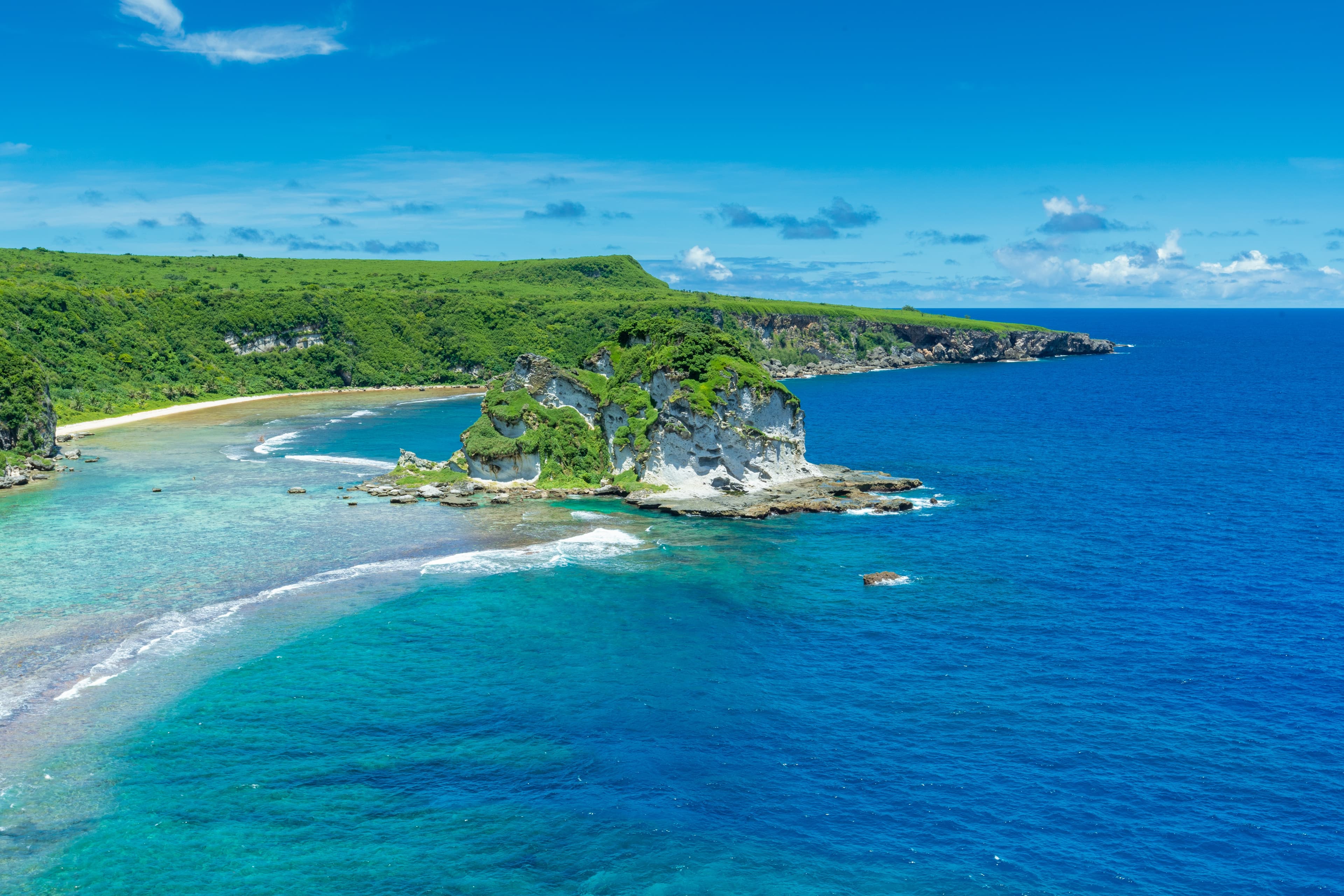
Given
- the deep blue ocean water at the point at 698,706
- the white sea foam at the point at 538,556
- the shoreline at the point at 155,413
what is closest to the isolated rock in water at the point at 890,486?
the deep blue ocean water at the point at 698,706

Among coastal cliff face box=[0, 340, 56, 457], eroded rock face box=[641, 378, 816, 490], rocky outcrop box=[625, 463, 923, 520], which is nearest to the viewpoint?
rocky outcrop box=[625, 463, 923, 520]

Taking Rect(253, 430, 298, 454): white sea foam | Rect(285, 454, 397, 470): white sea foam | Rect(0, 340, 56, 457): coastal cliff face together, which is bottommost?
Rect(285, 454, 397, 470): white sea foam

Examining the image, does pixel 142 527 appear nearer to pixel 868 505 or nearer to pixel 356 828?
pixel 356 828

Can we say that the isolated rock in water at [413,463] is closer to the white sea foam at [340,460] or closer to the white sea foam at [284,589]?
the white sea foam at [340,460]

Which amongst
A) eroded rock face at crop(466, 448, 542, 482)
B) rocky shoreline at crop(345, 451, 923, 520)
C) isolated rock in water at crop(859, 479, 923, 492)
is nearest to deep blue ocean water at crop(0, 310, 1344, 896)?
rocky shoreline at crop(345, 451, 923, 520)

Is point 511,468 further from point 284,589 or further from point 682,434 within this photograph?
point 284,589

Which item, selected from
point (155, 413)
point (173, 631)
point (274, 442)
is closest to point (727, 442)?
point (173, 631)

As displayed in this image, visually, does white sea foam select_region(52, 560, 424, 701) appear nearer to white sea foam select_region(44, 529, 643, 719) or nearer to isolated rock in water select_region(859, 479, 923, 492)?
white sea foam select_region(44, 529, 643, 719)
